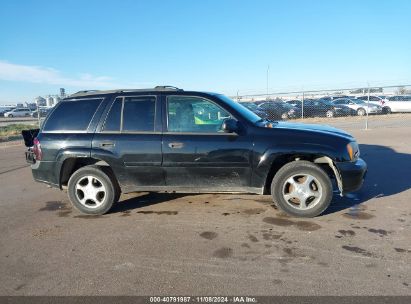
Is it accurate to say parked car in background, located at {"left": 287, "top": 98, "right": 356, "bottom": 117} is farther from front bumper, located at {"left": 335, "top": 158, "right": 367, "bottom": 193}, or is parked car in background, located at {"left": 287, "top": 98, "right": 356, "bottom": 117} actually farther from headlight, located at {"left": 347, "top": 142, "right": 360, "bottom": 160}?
front bumper, located at {"left": 335, "top": 158, "right": 367, "bottom": 193}

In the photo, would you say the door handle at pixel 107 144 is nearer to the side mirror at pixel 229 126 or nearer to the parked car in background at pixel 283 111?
the side mirror at pixel 229 126

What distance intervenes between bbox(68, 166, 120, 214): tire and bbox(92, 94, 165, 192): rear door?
211 mm

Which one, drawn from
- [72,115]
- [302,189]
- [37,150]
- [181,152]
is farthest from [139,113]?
[302,189]

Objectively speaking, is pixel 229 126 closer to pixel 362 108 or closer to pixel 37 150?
pixel 37 150

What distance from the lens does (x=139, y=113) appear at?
16.6 ft

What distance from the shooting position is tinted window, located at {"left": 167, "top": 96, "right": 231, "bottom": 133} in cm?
493

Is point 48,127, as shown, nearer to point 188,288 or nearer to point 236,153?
point 236,153

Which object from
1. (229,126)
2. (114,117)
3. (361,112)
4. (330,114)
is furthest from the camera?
(361,112)

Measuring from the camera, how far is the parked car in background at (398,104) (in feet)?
82.4

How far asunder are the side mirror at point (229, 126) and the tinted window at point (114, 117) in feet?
5.10

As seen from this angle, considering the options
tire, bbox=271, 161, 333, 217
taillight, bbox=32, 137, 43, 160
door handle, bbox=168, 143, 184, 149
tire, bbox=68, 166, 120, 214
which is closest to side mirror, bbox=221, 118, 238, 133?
door handle, bbox=168, 143, 184, 149

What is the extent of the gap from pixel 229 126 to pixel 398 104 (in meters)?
24.9

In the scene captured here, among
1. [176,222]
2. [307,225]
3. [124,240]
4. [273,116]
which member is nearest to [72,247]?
[124,240]

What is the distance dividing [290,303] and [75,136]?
3744 millimetres
